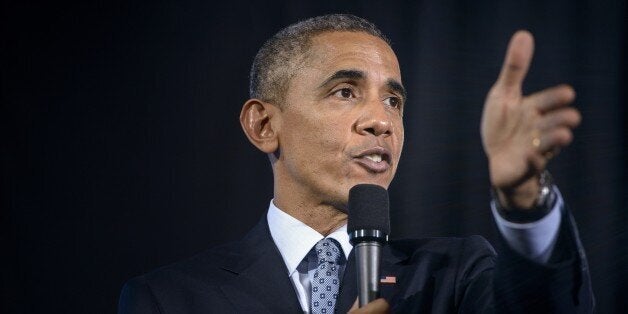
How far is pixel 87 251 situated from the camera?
2609 mm

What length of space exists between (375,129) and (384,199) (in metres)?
0.44

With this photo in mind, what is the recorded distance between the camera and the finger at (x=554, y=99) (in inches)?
44.2

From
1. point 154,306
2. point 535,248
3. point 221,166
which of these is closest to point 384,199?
point 535,248

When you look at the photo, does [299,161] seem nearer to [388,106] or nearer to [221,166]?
[388,106]

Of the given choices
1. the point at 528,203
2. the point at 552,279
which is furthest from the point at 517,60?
the point at 552,279

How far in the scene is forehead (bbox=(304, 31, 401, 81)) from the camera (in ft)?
6.78

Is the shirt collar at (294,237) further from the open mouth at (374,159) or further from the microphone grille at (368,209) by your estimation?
the microphone grille at (368,209)

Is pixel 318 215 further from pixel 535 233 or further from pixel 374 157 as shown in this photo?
pixel 535 233

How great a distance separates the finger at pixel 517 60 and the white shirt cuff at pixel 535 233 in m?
0.22

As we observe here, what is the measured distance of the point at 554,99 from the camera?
1135 millimetres

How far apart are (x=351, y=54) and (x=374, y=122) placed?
25cm

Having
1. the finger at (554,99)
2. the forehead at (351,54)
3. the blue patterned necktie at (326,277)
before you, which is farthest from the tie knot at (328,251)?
the finger at (554,99)

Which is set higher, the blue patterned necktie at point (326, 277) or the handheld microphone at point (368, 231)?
the handheld microphone at point (368, 231)

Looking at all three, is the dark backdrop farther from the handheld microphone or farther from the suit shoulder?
the handheld microphone
